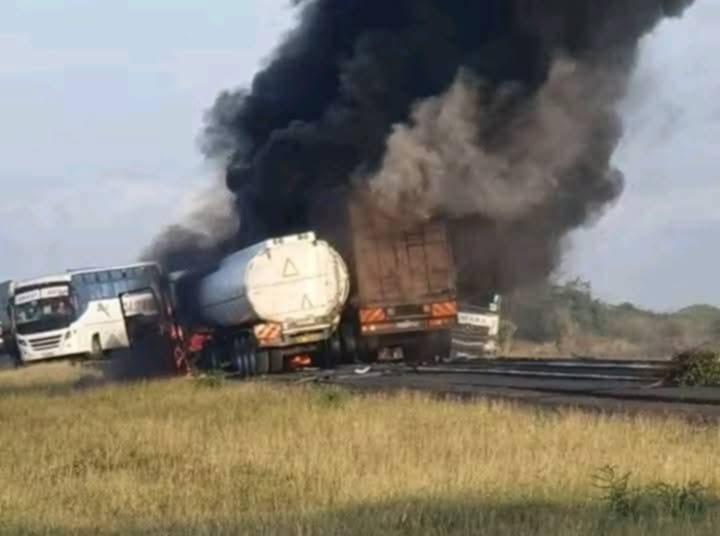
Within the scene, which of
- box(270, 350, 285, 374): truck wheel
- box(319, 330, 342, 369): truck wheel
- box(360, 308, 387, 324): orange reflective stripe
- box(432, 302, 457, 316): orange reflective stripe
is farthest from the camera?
box(319, 330, 342, 369): truck wheel

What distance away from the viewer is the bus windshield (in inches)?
2047

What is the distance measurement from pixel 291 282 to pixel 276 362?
2.44m

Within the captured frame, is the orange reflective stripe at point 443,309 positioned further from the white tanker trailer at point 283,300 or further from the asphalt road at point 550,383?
the white tanker trailer at point 283,300

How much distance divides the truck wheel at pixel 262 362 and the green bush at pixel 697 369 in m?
16.0

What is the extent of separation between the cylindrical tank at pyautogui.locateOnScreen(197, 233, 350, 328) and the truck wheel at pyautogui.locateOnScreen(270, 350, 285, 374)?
108 cm

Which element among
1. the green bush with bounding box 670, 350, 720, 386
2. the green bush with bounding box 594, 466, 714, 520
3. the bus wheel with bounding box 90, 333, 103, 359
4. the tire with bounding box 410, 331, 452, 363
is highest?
the bus wheel with bounding box 90, 333, 103, 359

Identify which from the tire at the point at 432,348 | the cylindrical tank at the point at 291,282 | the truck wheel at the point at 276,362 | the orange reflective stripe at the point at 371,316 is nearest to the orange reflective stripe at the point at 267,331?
the cylindrical tank at the point at 291,282

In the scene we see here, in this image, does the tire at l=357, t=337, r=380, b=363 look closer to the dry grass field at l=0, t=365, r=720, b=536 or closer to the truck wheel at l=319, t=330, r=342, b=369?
the truck wheel at l=319, t=330, r=342, b=369

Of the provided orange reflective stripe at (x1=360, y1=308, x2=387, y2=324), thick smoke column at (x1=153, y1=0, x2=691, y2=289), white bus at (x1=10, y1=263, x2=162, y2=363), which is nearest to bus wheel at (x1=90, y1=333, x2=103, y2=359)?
white bus at (x1=10, y1=263, x2=162, y2=363)

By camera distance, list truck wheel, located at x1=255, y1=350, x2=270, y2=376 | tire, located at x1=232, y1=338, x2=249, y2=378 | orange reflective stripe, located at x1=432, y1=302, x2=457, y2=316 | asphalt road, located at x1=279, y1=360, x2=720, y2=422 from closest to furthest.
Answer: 1. asphalt road, located at x1=279, y1=360, x2=720, y2=422
2. orange reflective stripe, located at x1=432, y1=302, x2=457, y2=316
3. truck wheel, located at x1=255, y1=350, x2=270, y2=376
4. tire, located at x1=232, y1=338, x2=249, y2=378

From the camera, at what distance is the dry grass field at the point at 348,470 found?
11891 mm

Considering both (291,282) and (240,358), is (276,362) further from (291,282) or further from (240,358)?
(291,282)

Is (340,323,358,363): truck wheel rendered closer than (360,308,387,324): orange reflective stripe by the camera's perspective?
No

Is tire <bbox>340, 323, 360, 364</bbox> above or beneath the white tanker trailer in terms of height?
beneath
